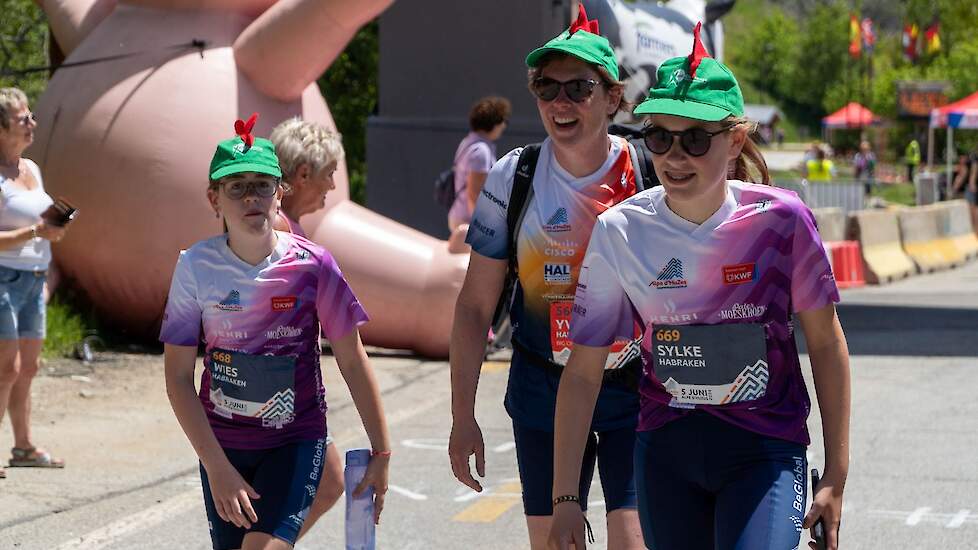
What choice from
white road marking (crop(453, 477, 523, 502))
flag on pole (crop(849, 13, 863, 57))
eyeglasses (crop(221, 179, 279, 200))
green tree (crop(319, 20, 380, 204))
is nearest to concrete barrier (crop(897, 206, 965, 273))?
green tree (crop(319, 20, 380, 204))

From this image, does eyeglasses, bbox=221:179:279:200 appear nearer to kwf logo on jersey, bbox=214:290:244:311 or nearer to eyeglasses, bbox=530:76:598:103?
kwf logo on jersey, bbox=214:290:244:311

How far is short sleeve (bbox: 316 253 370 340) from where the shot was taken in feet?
14.4

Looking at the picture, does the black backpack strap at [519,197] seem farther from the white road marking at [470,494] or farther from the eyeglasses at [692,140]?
the white road marking at [470,494]

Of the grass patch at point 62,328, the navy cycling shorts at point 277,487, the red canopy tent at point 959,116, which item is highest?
the navy cycling shorts at point 277,487

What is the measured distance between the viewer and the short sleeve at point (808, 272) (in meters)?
3.66

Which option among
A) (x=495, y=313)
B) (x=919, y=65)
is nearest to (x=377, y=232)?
(x=495, y=313)

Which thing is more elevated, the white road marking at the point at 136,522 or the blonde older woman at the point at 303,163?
the blonde older woman at the point at 303,163

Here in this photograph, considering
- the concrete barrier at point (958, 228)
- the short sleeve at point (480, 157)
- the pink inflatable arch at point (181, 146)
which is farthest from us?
the concrete barrier at point (958, 228)

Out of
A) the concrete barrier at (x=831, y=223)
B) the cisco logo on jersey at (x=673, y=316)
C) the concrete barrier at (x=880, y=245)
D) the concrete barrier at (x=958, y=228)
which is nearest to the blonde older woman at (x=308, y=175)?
the cisco logo on jersey at (x=673, y=316)

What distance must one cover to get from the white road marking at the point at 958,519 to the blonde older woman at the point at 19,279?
442 centimetres

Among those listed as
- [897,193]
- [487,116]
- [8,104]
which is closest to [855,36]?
[897,193]

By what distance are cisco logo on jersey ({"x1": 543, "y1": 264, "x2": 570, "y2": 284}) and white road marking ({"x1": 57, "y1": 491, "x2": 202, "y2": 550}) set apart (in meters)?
2.85

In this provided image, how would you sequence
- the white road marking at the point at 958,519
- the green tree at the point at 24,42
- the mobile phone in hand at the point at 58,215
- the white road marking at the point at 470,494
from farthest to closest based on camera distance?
the green tree at the point at 24,42, the white road marking at the point at 470,494, the mobile phone in hand at the point at 58,215, the white road marking at the point at 958,519

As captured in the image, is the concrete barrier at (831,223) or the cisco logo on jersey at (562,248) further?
the concrete barrier at (831,223)
